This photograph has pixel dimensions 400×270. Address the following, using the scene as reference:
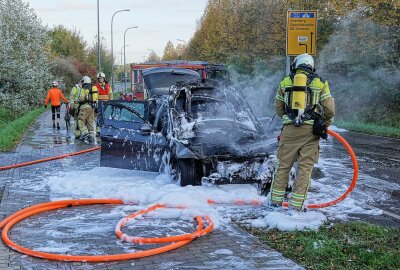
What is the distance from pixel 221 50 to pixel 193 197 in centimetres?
2639

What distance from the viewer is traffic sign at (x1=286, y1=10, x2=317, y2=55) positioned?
1148 cm

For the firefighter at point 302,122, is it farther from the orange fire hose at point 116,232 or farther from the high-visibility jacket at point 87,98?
the high-visibility jacket at point 87,98

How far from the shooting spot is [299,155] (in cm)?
592

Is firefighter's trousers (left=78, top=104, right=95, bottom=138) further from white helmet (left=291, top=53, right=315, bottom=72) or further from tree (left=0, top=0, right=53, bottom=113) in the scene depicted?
tree (left=0, top=0, right=53, bottom=113)

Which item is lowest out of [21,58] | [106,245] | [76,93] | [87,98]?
[106,245]

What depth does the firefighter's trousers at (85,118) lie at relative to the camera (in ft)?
44.0

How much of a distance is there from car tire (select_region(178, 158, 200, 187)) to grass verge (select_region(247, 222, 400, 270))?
5.72 feet

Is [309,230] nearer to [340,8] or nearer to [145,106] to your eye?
[145,106]

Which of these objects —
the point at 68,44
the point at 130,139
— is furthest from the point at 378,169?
the point at 68,44

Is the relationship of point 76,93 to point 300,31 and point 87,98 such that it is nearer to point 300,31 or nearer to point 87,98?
point 87,98

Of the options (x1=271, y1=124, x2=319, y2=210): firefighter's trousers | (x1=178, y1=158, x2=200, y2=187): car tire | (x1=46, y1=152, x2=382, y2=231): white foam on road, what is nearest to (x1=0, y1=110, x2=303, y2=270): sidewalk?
(x1=46, y1=152, x2=382, y2=231): white foam on road

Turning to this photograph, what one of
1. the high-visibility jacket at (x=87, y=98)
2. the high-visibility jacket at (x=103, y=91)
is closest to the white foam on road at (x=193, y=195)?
the high-visibility jacket at (x=87, y=98)

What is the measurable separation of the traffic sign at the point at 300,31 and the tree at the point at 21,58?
55.6 feet

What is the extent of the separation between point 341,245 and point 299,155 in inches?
54.8
